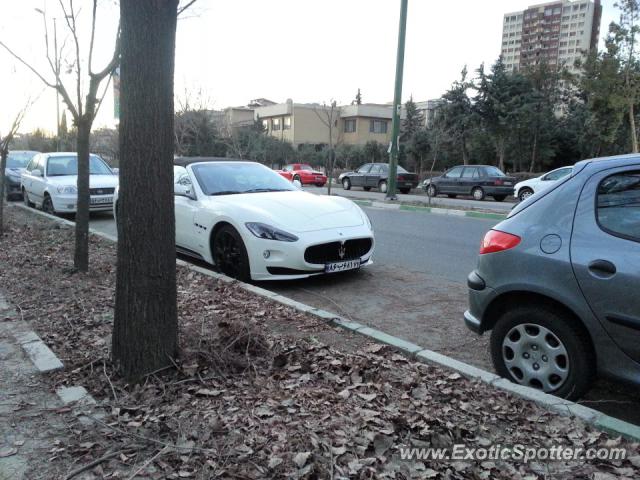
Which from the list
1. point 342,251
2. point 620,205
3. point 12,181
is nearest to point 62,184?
point 12,181

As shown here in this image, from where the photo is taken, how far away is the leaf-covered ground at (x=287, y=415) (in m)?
2.59

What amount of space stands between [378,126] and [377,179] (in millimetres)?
33394

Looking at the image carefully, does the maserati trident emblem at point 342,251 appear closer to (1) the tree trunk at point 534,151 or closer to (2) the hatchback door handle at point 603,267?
(2) the hatchback door handle at point 603,267

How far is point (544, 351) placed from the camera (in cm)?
341

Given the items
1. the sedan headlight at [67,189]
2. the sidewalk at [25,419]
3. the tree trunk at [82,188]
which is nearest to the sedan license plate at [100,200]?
the sedan headlight at [67,189]

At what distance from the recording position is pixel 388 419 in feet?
9.71

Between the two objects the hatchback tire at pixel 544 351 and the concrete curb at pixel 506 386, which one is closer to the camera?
the concrete curb at pixel 506 386

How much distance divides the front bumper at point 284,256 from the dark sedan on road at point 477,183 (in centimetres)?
1699

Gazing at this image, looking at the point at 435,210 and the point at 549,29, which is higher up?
the point at 549,29

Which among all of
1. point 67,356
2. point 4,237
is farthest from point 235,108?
point 67,356

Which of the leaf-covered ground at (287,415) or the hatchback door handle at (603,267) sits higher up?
the hatchback door handle at (603,267)

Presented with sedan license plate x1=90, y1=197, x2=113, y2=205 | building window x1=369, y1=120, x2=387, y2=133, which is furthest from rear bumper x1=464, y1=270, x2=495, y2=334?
building window x1=369, y1=120, x2=387, y2=133

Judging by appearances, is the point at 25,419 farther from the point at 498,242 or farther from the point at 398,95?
the point at 398,95

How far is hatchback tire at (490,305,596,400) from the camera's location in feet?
10.6
